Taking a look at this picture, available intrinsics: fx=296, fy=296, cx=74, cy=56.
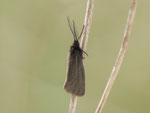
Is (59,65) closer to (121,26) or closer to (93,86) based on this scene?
(93,86)

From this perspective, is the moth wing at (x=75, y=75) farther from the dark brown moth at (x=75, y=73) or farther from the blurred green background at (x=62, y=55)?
the blurred green background at (x=62, y=55)

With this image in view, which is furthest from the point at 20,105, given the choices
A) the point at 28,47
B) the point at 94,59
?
the point at 94,59

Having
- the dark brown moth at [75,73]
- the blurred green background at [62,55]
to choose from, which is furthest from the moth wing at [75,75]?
the blurred green background at [62,55]

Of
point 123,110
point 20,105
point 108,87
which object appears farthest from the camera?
point 20,105

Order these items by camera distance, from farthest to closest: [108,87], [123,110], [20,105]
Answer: [20,105] → [123,110] → [108,87]

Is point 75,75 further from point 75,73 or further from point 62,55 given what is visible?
point 62,55

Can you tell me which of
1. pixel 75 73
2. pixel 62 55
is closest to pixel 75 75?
pixel 75 73

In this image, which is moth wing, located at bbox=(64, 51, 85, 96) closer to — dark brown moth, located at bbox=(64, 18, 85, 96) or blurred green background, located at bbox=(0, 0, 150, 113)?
dark brown moth, located at bbox=(64, 18, 85, 96)
